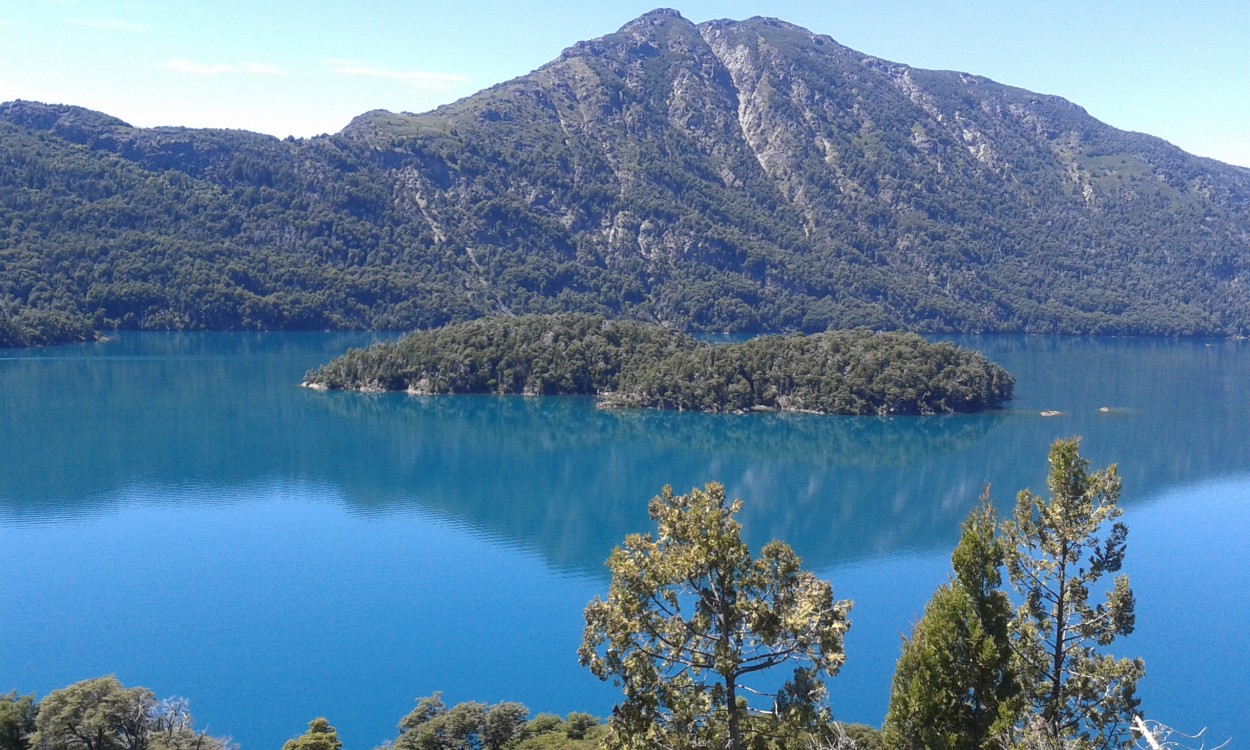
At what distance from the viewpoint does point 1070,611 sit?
19312 mm

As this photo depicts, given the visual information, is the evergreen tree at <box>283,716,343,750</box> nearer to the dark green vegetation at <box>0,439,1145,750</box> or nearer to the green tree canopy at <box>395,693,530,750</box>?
the green tree canopy at <box>395,693,530,750</box>

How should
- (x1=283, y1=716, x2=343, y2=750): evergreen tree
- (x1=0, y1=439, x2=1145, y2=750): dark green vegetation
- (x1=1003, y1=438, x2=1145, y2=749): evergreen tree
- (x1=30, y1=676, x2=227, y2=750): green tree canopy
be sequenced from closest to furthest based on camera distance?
(x1=0, y1=439, x2=1145, y2=750): dark green vegetation → (x1=1003, y1=438, x2=1145, y2=749): evergreen tree → (x1=30, y1=676, x2=227, y2=750): green tree canopy → (x1=283, y1=716, x2=343, y2=750): evergreen tree

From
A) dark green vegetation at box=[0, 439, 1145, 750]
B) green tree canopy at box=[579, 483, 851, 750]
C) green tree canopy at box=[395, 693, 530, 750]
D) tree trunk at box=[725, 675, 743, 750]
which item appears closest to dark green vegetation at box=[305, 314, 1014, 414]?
green tree canopy at box=[395, 693, 530, 750]

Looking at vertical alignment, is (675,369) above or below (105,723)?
above

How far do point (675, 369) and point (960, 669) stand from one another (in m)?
83.7

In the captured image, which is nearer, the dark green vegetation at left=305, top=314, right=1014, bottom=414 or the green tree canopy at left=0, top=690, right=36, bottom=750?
the green tree canopy at left=0, top=690, right=36, bottom=750

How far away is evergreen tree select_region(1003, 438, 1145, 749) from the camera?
61.8 ft

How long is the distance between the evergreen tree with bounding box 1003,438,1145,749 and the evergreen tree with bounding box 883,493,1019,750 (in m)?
1.62

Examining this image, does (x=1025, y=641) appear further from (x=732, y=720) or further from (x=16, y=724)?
(x=16, y=724)

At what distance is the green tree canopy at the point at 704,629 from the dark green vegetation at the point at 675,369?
268 ft

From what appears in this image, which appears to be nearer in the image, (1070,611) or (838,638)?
(838,638)

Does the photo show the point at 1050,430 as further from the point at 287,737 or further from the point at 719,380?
the point at 287,737

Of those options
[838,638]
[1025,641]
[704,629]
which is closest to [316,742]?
[704,629]

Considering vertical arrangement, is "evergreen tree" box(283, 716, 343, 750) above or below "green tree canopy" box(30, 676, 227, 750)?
below
